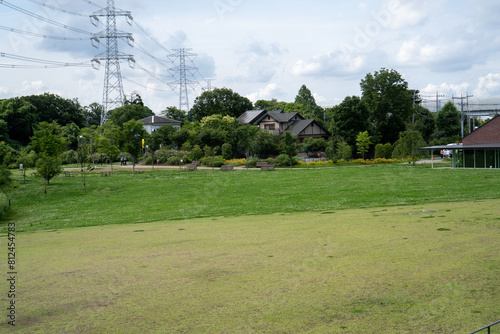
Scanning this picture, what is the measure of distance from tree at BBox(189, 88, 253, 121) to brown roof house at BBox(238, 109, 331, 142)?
20.7 feet

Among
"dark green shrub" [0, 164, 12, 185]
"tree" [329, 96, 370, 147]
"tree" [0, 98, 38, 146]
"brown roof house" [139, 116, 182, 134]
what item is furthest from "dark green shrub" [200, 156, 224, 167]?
"tree" [0, 98, 38, 146]

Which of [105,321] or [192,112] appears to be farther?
[192,112]

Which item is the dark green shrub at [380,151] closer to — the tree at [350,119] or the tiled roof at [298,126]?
the tree at [350,119]

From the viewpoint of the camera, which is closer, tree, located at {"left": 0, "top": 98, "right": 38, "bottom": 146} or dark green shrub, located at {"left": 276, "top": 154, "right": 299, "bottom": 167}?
dark green shrub, located at {"left": 276, "top": 154, "right": 299, "bottom": 167}

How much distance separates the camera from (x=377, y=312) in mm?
5961

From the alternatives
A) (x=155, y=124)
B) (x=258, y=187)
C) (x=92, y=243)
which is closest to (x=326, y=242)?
(x=92, y=243)

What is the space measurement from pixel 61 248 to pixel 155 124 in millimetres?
81954

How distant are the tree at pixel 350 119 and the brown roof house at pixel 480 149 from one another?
20.8m

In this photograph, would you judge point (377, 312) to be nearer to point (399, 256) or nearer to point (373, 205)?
point (399, 256)

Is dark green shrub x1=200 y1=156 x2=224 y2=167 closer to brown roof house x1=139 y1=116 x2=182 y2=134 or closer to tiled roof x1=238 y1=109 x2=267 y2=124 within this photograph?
tiled roof x1=238 y1=109 x2=267 y2=124

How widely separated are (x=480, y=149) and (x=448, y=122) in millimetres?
37136

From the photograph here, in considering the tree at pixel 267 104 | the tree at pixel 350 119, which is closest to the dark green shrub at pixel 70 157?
the tree at pixel 350 119

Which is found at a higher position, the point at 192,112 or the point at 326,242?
the point at 192,112

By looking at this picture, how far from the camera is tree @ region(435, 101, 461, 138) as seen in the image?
74.3 metres
